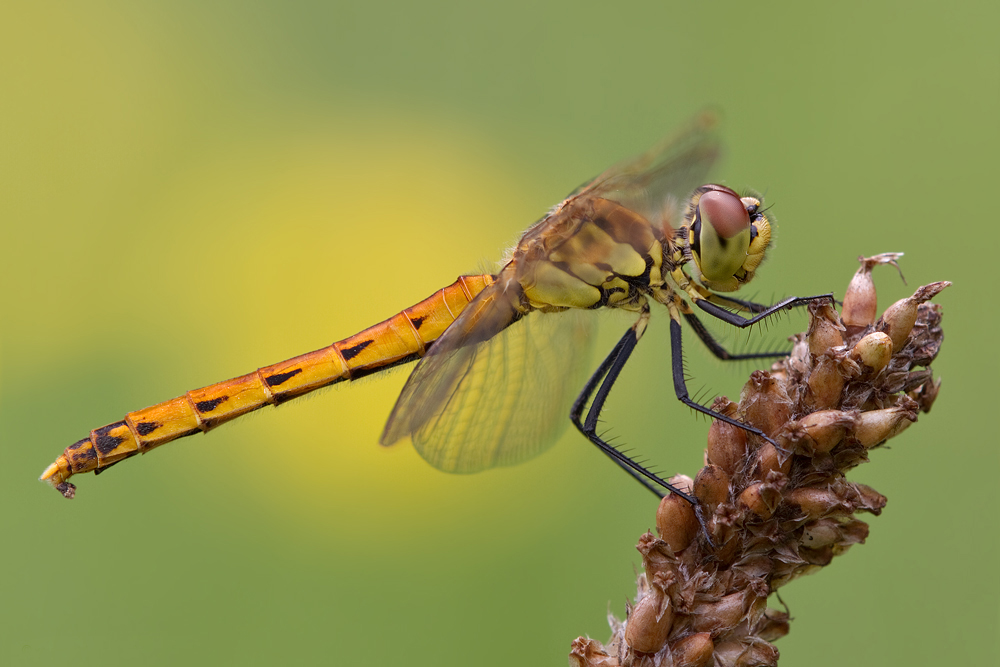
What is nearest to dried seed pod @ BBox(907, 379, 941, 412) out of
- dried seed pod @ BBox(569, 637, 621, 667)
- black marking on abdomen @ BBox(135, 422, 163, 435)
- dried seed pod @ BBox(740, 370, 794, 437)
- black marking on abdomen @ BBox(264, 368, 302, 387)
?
dried seed pod @ BBox(740, 370, 794, 437)

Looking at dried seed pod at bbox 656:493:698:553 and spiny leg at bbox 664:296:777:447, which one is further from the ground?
spiny leg at bbox 664:296:777:447

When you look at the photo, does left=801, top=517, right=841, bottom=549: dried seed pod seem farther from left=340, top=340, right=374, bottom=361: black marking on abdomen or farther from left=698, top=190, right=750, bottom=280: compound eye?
left=340, top=340, right=374, bottom=361: black marking on abdomen

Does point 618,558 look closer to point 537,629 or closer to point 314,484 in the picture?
point 537,629

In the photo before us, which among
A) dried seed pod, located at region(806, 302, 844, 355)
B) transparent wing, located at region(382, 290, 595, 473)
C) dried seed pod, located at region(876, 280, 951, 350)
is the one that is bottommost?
dried seed pod, located at region(876, 280, 951, 350)

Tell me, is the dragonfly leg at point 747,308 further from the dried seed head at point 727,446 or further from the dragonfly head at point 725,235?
the dried seed head at point 727,446

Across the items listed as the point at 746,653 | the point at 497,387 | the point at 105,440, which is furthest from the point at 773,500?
the point at 105,440

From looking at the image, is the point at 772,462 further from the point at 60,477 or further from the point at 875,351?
the point at 60,477
